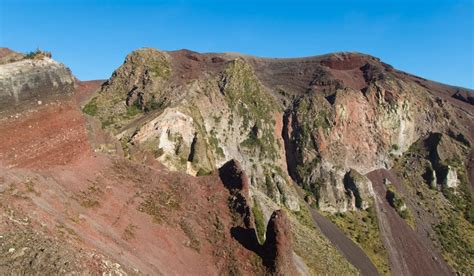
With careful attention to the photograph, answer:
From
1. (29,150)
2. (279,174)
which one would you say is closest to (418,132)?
(279,174)

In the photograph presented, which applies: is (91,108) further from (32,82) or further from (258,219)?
(32,82)

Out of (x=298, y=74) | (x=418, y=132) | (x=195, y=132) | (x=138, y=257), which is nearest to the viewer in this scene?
(x=138, y=257)

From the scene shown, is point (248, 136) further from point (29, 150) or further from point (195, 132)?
point (29, 150)

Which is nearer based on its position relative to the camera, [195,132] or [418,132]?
[195,132]

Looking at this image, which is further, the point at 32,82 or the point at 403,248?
the point at 403,248

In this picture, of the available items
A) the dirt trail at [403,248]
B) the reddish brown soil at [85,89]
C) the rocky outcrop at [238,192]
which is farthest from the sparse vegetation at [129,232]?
the reddish brown soil at [85,89]

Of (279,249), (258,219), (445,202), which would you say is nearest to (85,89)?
(258,219)
